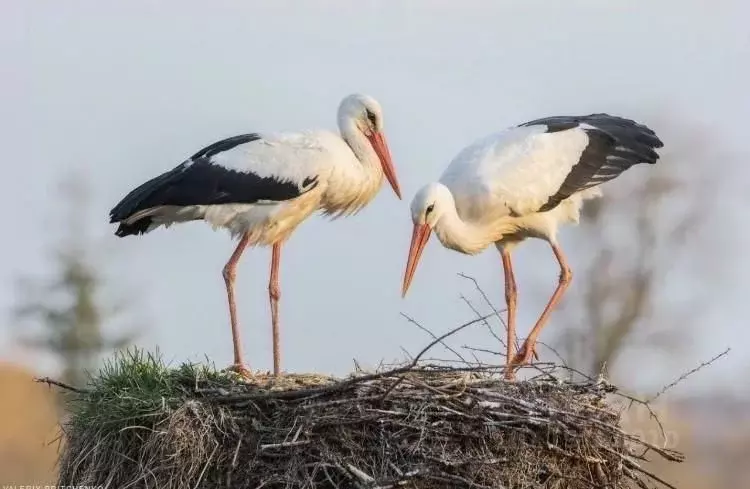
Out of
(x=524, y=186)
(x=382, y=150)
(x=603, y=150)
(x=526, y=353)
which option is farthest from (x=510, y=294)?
(x=382, y=150)

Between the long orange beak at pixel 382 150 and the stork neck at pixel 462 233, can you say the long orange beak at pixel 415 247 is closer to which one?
the stork neck at pixel 462 233

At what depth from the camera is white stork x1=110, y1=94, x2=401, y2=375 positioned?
7629 millimetres

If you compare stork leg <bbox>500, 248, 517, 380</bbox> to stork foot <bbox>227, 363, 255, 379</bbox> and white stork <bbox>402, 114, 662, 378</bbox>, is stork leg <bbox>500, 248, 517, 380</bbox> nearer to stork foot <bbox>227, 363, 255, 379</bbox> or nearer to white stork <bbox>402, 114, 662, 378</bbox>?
white stork <bbox>402, 114, 662, 378</bbox>

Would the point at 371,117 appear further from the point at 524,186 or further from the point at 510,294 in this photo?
the point at 510,294

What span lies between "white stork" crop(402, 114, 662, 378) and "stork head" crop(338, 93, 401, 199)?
48 centimetres

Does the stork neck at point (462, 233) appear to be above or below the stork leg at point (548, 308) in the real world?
above

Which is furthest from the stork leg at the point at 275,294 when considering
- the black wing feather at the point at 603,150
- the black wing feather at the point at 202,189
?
the black wing feather at the point at 603,150

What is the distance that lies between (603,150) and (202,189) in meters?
2.49

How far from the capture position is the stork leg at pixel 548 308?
768 cm

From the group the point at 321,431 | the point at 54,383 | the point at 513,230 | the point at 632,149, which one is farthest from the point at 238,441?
the point at 632,149

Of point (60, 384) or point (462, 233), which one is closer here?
point (60, 384)

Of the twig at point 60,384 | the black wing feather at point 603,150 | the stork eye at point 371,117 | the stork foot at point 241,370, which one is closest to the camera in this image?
the twig at point 60,384

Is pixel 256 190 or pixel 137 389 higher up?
pixel 256 190

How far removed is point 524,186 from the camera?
771 cm
